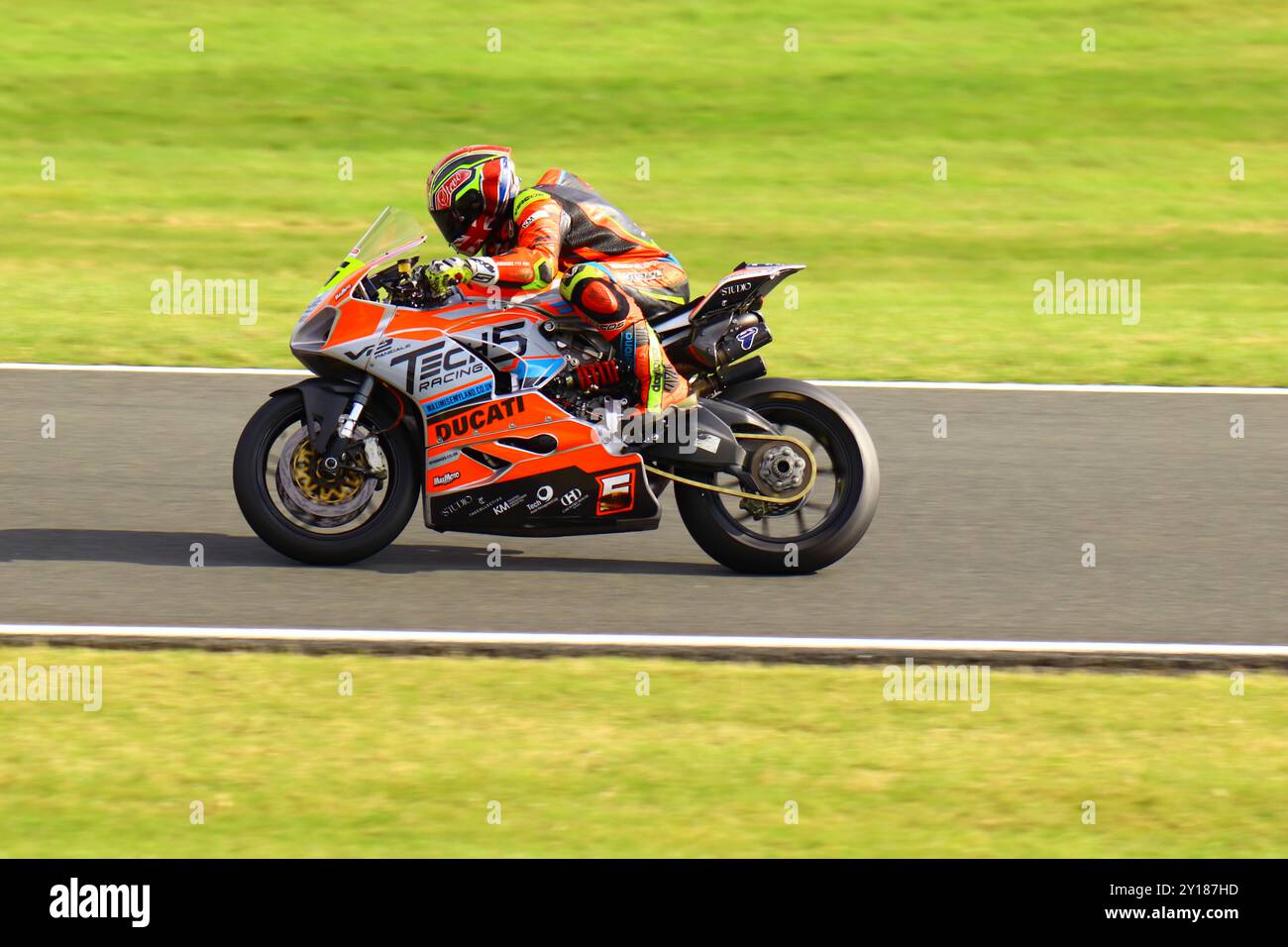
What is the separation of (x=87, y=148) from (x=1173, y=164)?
10464 mm

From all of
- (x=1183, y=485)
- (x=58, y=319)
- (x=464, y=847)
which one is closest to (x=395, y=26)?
(x=58, y=319)

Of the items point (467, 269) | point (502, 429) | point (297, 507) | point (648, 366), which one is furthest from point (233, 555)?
point (648, 366)

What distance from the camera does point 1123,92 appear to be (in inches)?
803

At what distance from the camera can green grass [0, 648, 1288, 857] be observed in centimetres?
530

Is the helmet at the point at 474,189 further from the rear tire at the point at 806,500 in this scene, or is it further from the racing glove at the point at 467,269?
the rear tire at the point at 806,500

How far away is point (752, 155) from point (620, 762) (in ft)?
43.8

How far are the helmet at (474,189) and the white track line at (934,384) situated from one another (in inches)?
158

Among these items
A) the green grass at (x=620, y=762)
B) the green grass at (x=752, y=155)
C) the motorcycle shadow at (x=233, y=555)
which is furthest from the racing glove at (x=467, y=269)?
the green grass at (x=752, y=155)

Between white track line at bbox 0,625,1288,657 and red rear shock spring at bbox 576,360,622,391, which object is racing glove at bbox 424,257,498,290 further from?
white track line at bbox 0,625,1288,657

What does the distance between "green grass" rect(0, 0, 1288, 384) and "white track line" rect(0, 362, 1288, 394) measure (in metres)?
0.24

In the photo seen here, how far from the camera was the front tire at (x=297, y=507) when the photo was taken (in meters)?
7.65

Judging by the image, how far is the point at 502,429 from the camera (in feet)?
25.1

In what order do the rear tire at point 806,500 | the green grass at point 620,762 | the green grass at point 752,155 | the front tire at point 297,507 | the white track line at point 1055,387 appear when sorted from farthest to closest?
1. the green grass at point 752,155
2. the white track line at point 1055,387
3. the rear tire at point 806,500
4. the front tire at point 297,507
5. the green grass at point 620,762

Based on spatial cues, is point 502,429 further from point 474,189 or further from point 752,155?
point 752,155
